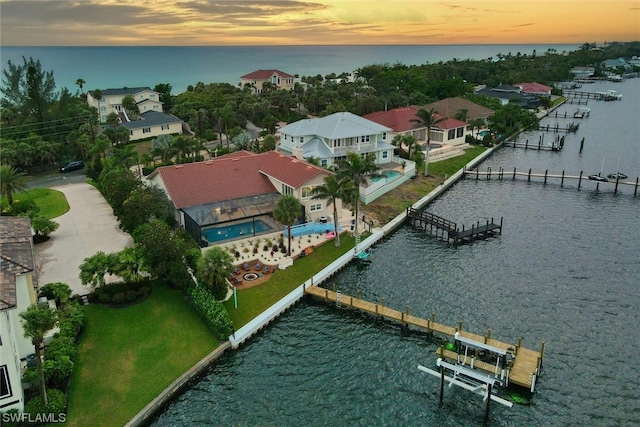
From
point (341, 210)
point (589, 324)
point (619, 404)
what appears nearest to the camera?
point (619, 404)

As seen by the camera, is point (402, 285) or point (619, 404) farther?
point (402, 285)

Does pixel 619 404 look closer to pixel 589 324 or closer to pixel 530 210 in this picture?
pixel 589 324

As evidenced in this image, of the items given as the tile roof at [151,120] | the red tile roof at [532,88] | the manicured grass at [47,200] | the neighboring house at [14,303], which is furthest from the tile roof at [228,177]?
the red tile roof at [532,88]

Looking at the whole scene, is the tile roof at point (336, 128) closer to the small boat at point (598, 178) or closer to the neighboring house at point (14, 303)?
the small boat at point (598, 178)

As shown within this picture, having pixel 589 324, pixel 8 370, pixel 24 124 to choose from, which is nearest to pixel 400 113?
pixel 589 324

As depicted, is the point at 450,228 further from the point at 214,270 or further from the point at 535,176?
the point at 535,176
